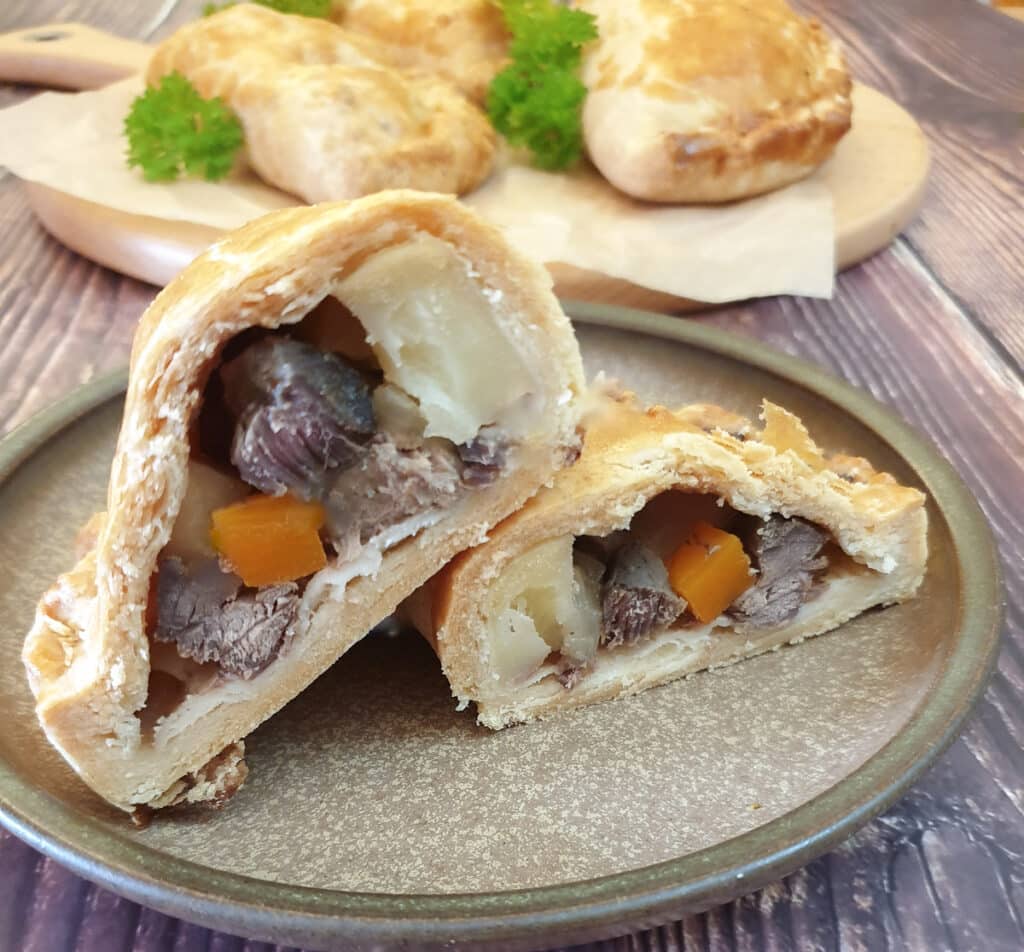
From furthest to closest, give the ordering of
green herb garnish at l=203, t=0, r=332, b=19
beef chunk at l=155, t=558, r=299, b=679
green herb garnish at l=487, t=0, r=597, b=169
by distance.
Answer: green herb garnish at l=203, t=0, r=332, b=19
green herb garnish at l=487, t=0, r=597, b=169
beef chunk at l=155, t=558, r=299, b=679

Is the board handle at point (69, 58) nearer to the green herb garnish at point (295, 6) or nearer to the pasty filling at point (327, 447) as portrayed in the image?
the green herb garnish at point (295, 6)

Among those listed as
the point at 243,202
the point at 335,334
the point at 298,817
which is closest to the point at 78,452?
the point at 335,334

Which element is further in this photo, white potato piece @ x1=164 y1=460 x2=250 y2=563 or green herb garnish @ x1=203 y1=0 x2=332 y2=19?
green herb garnish @ x1=203 y1=0 x2=332 y2=19

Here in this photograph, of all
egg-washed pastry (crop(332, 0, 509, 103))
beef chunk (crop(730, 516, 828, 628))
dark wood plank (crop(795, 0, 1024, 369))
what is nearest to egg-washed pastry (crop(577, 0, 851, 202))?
egg-washed pastry (crop(332, 0, 509, 103))

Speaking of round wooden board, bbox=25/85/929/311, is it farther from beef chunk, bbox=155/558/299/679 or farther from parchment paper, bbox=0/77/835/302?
beef chunk, bbox=155/558/299/679

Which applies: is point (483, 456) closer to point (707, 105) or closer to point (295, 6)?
point (707, 105)

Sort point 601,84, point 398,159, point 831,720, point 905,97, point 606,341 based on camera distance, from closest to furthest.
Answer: point 831,720, point 606,341, point 398,159, point 601,84, point 905,97

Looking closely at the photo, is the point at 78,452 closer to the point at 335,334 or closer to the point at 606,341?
the point at 335,334
